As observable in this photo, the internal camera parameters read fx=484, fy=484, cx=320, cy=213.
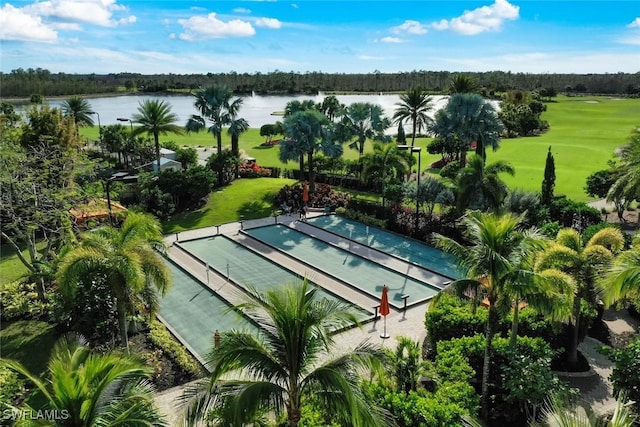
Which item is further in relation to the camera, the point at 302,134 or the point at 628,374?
the point at 302,134

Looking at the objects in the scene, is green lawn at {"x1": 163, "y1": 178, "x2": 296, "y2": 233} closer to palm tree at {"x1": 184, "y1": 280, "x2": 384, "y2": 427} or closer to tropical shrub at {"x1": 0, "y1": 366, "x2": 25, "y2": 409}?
tropical shrub at {"x1": 0, "y1": 366, "x2": 25, "y2": 409}

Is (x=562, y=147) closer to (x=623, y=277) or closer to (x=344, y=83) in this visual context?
(x=623, y=277)

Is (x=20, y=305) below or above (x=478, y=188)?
below

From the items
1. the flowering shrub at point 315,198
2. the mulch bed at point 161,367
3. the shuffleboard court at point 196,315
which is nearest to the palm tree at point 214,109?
the flowering shrub at point 315,198

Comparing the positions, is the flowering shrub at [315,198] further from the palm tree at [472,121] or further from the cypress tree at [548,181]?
the cypress tree at [548,181]

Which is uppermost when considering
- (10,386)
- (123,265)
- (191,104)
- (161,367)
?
(191,104)

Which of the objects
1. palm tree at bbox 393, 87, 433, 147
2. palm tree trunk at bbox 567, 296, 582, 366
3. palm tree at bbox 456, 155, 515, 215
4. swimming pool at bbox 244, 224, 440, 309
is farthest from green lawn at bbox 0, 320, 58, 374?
palm tree at bbox 393, 87, 433, 147
